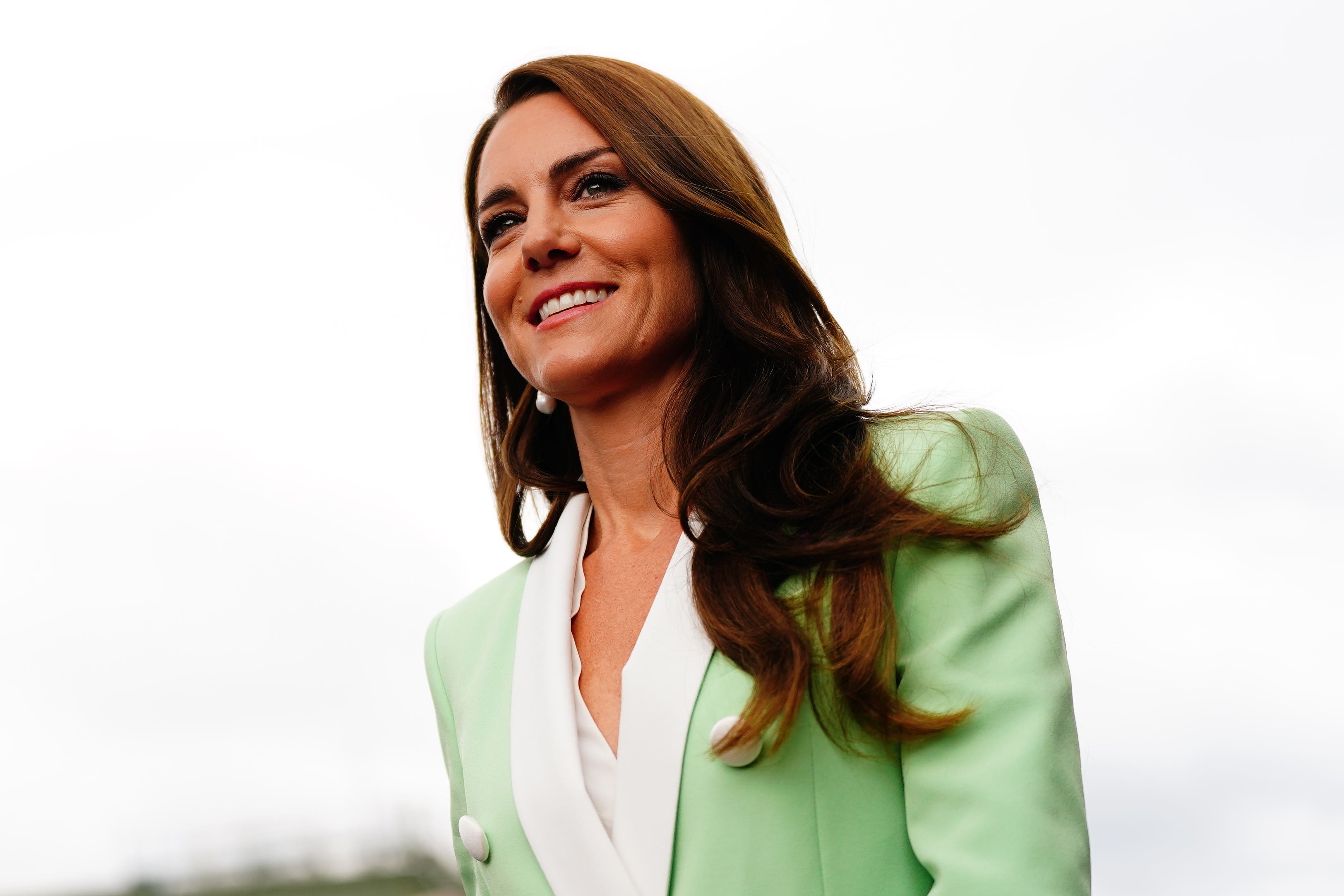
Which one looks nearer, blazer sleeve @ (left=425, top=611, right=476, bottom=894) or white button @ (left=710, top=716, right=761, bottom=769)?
white button @ (left=710, top=716, right=761, bottom=769)

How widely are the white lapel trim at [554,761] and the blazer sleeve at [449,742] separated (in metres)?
0.30

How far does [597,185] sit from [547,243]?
6.7 inches

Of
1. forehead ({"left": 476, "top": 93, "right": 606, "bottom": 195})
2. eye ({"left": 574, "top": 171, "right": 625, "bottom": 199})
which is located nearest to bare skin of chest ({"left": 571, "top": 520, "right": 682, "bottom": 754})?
eye ({"left": 574, "top": 171, "right": 625, "bottom": 199})

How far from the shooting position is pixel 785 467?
265 centimetres

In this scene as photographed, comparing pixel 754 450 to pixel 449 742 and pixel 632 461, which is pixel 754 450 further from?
pixel 449 742

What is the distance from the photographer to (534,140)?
299 centimetres

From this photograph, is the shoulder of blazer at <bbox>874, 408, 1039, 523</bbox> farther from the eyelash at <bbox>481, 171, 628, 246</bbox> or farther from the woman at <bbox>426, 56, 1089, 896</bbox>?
the eyelash at <bbox>481, 171, 628, 246</bbox>

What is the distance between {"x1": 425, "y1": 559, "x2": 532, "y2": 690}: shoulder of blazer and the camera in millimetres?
2957

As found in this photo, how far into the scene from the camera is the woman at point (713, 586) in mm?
2273

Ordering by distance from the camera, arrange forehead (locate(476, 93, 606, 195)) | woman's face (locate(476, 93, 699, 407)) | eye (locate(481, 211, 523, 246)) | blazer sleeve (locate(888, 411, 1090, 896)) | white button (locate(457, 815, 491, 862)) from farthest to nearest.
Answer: eye (locate(481, 211, 523, 246)) → forehead (locate(476, 93, 606, 195)) → woman's face (locate(476, 93, 699, 407)) → white button (locate(457, 815, 491, 862)) → blazer sleeve (locate(888, 411, 1090, 896))

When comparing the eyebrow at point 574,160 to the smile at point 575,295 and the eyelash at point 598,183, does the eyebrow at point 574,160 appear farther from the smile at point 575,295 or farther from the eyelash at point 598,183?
the smile at point 575,295

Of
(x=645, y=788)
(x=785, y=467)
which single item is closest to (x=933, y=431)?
(x=785, y=467)

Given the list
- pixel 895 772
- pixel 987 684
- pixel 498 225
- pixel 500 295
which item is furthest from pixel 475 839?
pixel 498 225

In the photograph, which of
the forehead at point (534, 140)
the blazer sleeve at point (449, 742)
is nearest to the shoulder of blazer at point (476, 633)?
the blazer sleeve at point (449, 742)
